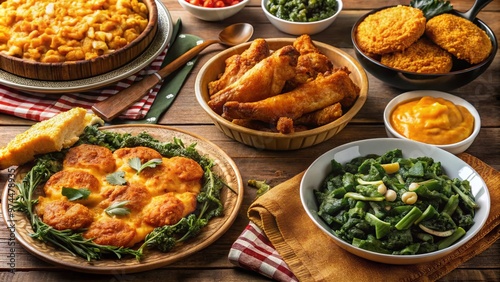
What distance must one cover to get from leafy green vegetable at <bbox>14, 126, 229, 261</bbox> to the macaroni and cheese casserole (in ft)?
2.63

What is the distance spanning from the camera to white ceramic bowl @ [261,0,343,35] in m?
4.61

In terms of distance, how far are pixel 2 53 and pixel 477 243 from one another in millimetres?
3020

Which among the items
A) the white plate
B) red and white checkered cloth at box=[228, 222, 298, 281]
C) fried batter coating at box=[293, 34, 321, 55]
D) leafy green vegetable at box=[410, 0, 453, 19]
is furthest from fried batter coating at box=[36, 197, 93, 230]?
leafy green vegetable at box=[410, 0, 453, 19]

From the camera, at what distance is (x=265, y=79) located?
3516 millimetres

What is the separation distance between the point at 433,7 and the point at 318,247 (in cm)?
208

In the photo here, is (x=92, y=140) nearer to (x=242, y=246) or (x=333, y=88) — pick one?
(x=242, y=246)

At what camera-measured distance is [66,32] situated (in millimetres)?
4090

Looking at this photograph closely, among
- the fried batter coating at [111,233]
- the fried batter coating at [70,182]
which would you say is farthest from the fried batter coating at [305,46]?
the fried batter coating at [111,233]

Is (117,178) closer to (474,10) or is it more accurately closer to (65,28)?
(65,28)

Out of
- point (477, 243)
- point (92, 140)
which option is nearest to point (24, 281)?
point (92, 140)

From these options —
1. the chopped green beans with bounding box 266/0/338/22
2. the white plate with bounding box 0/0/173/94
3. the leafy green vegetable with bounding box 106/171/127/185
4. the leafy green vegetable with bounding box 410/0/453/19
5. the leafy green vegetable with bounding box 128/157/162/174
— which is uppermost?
the leafy green vegetable with bounding box 410/0/453/19

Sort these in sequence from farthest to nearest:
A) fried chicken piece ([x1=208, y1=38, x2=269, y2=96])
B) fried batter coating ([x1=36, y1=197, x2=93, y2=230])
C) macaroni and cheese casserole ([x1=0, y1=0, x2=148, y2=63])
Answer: macaroni and cheese casserole ([x1=0, y1=0, x2=148, y2=63]) < fried chicken piece ([x1=208, y1=38, x2=269, y2=96]) < fried batter coating ([x1=36, y1=197, x2=93, y2=230])

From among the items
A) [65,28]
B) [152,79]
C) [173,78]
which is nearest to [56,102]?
[65,28]

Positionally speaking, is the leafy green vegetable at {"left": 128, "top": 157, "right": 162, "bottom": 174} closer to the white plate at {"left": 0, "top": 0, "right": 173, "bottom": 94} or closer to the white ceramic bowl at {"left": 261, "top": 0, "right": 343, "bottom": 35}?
the white plate at {"left": 0, "top": 0, "right": 173, "bottom": 94}
